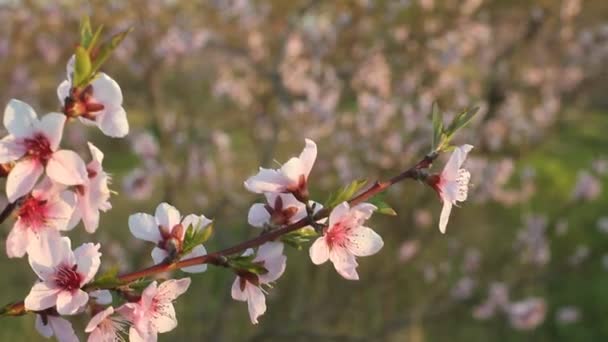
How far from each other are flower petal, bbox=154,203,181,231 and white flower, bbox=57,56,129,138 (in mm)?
213

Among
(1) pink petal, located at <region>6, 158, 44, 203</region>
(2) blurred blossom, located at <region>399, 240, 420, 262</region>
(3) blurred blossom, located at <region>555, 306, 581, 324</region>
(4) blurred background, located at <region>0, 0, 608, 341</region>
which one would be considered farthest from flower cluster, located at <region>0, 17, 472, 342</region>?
(3) blurred blossom, located at <region>555, 306, 581, 324</region>

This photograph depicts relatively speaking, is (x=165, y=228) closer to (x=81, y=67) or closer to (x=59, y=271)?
(x=59, y=271)

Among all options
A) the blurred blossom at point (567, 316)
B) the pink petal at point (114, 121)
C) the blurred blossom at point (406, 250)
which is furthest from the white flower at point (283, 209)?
the blurred blossom at point (567, 316)

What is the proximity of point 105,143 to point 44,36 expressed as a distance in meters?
8.38

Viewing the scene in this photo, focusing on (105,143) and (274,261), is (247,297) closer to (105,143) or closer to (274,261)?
(274,261)

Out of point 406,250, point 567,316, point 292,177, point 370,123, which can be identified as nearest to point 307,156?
point 292,177

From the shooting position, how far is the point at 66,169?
1.18 metres

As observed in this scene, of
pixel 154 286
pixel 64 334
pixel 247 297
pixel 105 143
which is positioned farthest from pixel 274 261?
pixel 105 143

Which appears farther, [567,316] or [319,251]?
[567,316]

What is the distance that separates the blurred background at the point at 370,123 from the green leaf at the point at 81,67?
10.8 ft

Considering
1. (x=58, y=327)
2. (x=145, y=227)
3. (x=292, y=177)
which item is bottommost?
(x=58, y=327)

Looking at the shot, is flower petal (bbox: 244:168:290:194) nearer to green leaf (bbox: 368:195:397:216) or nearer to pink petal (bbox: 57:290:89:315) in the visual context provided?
green leaf (bbox: 368:195:397:216)

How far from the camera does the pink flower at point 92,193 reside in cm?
126

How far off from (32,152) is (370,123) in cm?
559
